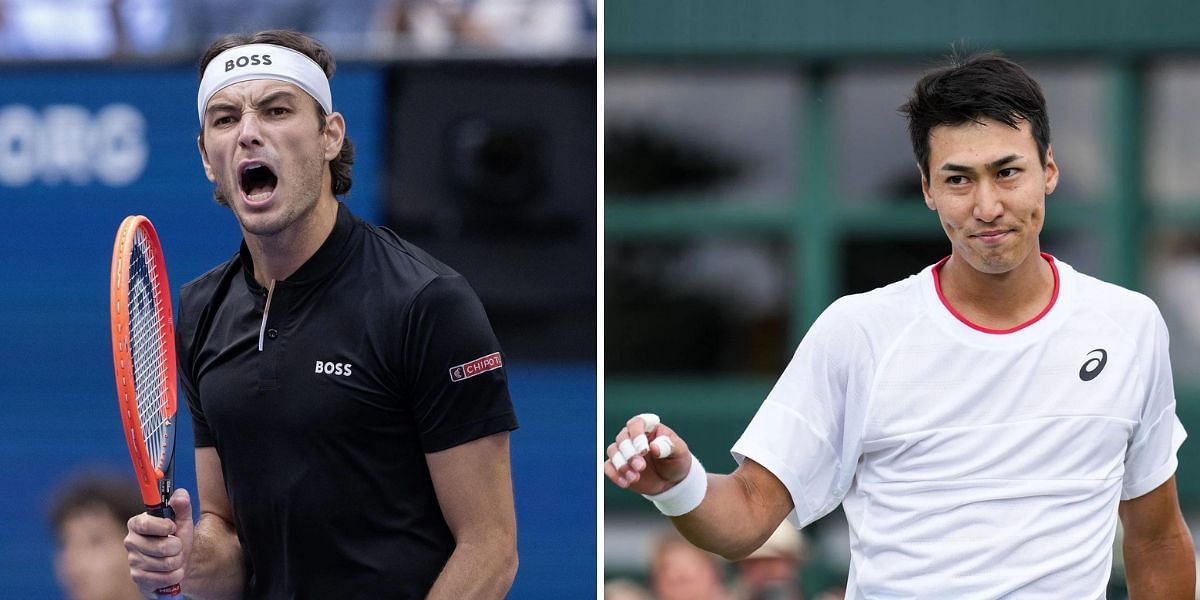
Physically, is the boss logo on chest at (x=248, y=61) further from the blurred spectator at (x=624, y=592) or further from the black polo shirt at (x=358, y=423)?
the blurred spectator at (x=624, y=592)

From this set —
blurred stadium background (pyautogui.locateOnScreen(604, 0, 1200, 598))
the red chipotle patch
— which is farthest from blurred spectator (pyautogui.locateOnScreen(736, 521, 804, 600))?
the red chipotle patch

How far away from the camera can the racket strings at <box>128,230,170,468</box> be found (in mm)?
3523

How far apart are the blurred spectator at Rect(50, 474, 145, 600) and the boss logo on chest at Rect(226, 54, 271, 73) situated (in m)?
2.89

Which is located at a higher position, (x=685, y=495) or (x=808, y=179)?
(x=685, y=495)

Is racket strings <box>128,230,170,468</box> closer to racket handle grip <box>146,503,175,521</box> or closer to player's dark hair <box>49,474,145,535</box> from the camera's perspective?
racket handle grip <box>146,503,175,521</box>

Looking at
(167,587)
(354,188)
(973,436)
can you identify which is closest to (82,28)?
(354,188)

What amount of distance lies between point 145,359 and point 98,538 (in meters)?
2.76

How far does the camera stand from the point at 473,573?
3289 mm

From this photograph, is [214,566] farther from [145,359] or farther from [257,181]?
[257,181]

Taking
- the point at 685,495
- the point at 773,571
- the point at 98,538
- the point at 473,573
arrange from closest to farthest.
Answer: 1. the point at 685,495
2. the point at 473,573
3. the point at 98,538
4. the point at 773,571

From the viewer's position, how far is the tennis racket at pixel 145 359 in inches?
131

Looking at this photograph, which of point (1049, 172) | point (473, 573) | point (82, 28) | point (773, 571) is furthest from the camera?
point (82, 28)

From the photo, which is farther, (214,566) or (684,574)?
(684,574)

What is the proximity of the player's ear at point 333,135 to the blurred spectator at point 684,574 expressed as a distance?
316 centimetres
